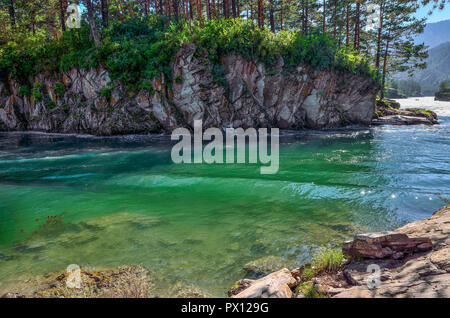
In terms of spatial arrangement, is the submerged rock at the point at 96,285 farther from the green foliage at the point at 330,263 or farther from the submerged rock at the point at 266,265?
the green foliage at the point at 330,263

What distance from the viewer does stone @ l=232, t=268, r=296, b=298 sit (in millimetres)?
3230

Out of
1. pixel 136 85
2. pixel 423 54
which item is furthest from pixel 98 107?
pixel 423 54

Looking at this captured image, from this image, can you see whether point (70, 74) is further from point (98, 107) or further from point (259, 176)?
point (259, 176)

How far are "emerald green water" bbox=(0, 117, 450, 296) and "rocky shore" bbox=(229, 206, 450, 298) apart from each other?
2.98 feet

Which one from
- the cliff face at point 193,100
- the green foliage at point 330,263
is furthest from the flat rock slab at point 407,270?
the cliff face at point 193,100

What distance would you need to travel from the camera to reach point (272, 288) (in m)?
3.32

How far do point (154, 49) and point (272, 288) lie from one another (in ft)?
66.6

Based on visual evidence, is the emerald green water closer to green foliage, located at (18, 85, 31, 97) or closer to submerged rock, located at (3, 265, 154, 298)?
submerged rock, located at (3, 265, 154, 298)

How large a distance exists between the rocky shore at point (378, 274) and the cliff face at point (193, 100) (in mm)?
17437

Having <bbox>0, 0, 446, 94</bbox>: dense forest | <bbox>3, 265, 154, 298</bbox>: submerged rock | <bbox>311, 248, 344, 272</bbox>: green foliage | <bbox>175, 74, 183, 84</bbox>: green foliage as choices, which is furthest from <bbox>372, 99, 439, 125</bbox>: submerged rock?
<bbox>3, 265, 154, 298</bbox>: submerged rock

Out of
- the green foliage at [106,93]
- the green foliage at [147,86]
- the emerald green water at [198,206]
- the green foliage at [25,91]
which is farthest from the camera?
the green foliage at [25,91]

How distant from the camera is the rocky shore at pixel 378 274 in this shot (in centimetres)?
307

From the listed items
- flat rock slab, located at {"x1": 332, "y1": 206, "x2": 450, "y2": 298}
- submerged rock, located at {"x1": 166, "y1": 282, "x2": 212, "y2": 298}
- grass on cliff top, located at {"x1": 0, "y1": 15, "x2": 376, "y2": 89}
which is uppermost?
grass on cliff top, located at {"x1": 0, "y1": 15, "x2": 376, "y2": 89}
